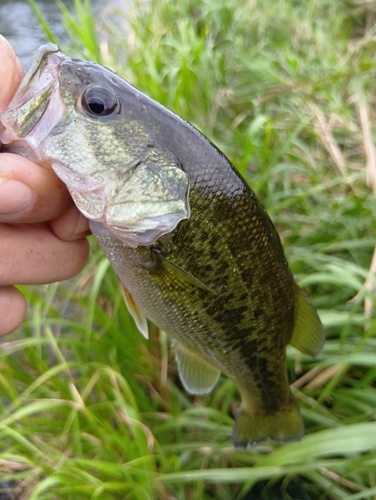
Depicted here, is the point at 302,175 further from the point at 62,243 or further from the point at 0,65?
the point at 0,65

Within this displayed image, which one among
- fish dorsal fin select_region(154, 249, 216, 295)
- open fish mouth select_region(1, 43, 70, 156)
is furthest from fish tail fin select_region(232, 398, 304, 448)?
open fish mouth select_region(1, 43, 70, 156)

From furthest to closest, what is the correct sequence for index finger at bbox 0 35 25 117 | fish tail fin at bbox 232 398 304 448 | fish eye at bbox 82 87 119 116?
fish tail fin at bbox 232 398 304 448
fish eye at bbox 82 87 119 116
index finger at bbox 0 35 25 117

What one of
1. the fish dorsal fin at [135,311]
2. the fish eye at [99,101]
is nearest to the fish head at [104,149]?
the fish eye at [99,101]

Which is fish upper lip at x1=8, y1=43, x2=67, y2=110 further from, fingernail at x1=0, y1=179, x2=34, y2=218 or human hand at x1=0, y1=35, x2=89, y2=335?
fingernail at x1=0, y1=179, x2=34, y2=218

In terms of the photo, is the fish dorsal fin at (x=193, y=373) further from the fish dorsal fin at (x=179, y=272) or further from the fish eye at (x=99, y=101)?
the fish eye at (x=99, y=101)

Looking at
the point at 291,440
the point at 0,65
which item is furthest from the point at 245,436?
the point at 0,65

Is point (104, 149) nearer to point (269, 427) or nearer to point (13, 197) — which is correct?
point (13, 197)
